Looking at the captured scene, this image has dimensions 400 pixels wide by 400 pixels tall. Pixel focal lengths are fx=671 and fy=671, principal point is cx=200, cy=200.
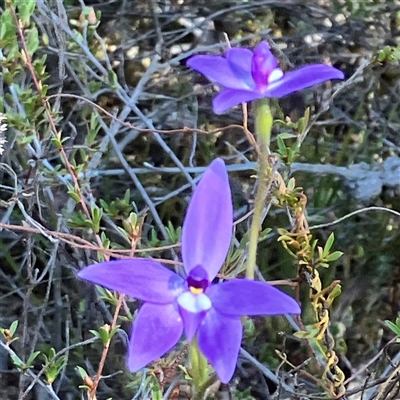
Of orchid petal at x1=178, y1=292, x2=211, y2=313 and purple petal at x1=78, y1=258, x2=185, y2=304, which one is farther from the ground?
purple petal at x1=78, y1=258, x2=185, y2=304

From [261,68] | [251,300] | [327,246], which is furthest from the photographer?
[327,246]

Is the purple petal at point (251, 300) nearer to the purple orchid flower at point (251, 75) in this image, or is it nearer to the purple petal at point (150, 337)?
the purple petal at point (150, 337)

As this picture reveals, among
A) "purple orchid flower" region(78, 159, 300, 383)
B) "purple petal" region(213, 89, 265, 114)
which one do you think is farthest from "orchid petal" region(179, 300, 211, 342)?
"purple petal" region(213, 89, 265, 114)

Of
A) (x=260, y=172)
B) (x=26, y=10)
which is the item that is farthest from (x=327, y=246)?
(x=26, y=10)

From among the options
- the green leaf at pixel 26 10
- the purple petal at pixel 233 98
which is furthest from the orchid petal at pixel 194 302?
the green leaf at pixel 26 10

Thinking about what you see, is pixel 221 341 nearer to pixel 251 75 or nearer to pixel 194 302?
pixel 194 302

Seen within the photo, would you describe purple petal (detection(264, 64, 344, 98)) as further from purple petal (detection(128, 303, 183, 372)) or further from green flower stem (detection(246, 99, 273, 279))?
purple petal (detection(128, 303, 183, 372))
